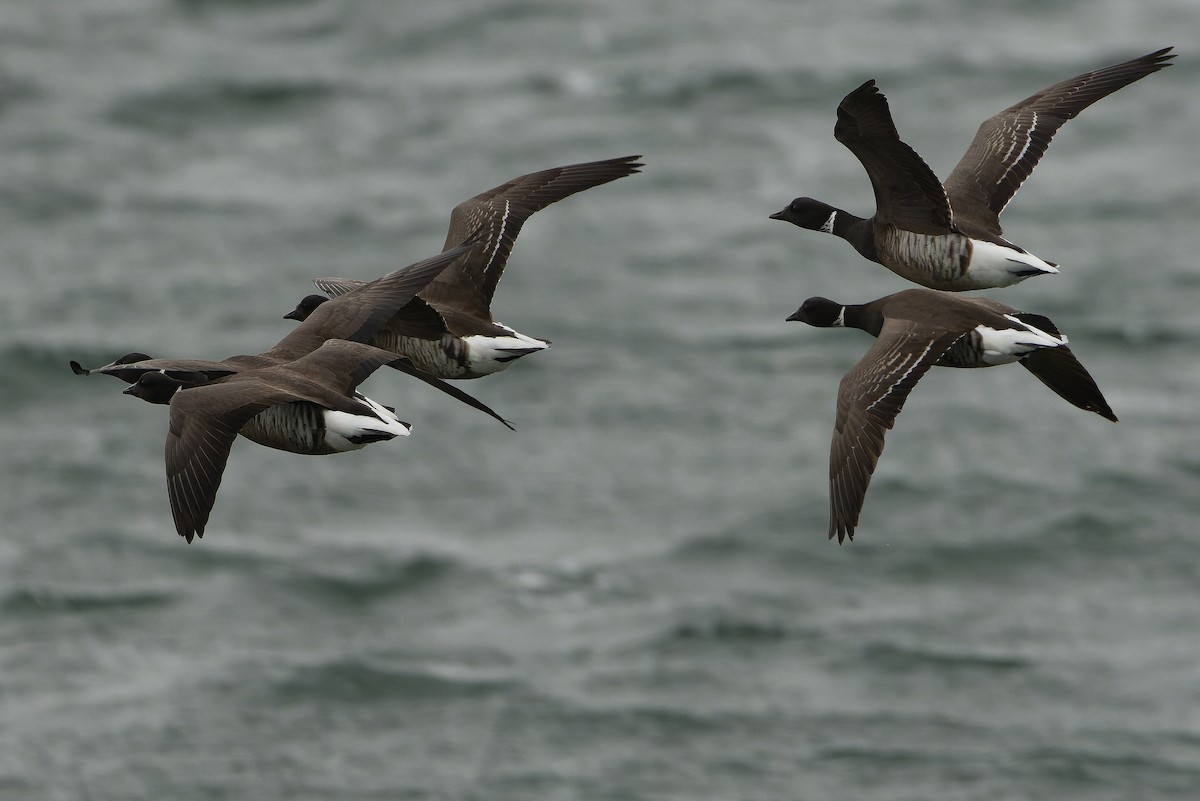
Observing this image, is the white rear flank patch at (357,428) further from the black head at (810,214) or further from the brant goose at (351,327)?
the black head at (810,214)

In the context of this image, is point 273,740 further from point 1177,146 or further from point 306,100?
point 1177,146

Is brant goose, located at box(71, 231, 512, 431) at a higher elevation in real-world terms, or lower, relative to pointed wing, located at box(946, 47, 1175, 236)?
lower

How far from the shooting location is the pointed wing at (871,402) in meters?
12.9

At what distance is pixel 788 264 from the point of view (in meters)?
64.3

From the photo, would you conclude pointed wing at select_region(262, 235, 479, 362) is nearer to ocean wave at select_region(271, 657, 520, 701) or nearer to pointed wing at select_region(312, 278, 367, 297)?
pointed wing at select_region(312, 278, 367, 297)

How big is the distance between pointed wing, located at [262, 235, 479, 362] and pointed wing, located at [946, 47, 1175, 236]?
3818 mm

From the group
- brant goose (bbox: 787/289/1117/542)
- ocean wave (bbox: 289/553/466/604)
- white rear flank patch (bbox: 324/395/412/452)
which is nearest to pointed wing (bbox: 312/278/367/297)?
white rear flank patch (bbox: 324/395/412/452)

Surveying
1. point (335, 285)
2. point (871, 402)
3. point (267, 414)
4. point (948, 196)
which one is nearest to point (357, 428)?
point (267, 414)

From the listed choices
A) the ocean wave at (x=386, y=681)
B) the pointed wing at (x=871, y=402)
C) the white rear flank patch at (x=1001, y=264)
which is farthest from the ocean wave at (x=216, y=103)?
the pointed wing at (x=871, y=402)

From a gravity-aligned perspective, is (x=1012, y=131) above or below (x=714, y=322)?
above

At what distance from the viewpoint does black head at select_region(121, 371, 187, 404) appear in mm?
13070

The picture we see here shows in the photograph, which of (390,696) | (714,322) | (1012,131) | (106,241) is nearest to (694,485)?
(714,322)

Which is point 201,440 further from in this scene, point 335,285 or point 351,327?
point 335,285

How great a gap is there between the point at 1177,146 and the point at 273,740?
3994 cm
